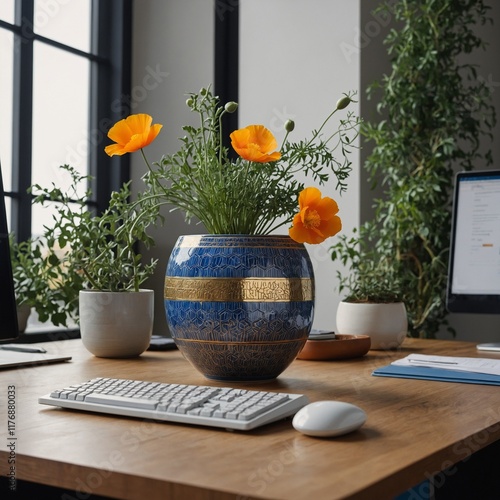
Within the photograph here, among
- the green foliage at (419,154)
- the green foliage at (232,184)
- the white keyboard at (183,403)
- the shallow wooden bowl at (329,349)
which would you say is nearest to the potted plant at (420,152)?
the green foliage at (419,154)

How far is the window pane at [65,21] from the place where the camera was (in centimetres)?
281

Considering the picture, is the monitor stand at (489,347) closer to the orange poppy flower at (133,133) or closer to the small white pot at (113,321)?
the small white pot at (113,321)

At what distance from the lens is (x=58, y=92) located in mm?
2881

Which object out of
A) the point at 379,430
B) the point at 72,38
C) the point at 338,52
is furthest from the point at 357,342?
the point at 72,38

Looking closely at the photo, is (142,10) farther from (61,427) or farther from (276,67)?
(61,427)

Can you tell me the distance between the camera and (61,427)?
85 centimetres

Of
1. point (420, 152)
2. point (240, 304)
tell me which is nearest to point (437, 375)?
point (240, 304)

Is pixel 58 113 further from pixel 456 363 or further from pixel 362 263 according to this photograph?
pixel 456 363

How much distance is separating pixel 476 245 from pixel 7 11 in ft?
6.06

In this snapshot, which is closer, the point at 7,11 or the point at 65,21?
the point at 7,11

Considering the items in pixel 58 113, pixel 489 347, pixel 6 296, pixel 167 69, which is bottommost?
pixel 489 347

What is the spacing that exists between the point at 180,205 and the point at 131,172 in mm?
1924

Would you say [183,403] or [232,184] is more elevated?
[232,184]

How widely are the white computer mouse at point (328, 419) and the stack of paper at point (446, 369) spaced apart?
0.44 metres
